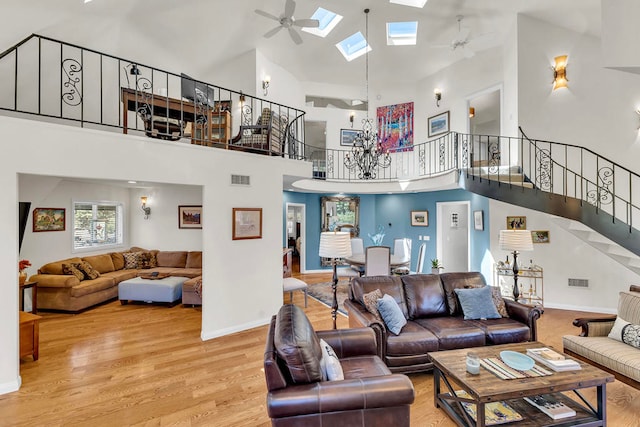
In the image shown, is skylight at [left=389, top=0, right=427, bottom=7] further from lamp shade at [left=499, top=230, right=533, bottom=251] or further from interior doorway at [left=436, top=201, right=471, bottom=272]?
lamp shade at [left=499, top=230, right=533, bottom=251]

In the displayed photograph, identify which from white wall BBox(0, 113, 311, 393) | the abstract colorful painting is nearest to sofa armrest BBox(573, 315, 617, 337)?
white wall BBox(0, 113, 311, 393)

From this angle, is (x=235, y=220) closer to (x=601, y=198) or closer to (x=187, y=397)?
(x=187, y=397)

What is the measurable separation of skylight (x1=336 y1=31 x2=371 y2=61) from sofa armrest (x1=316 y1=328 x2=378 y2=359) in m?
6.75

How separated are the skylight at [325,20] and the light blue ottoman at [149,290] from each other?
6112mm

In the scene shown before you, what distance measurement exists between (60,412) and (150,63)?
6.05 metres

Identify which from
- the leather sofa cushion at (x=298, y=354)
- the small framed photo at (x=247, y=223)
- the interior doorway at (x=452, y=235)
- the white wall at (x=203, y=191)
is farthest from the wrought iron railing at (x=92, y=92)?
the interior doorway at (x=452, y=235)

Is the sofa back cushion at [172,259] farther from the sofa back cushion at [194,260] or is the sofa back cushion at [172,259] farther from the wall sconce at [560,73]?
the wall sconce at [560,73]

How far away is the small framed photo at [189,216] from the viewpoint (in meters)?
7.29

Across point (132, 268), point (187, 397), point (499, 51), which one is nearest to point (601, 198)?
point (499, 51)

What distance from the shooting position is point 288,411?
6.03ft

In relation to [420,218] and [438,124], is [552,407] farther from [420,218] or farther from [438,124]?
[438,124]

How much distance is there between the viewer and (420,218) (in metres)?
8.30

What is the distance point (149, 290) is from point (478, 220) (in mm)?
6979

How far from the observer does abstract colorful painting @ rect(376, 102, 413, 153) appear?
8.90 m
